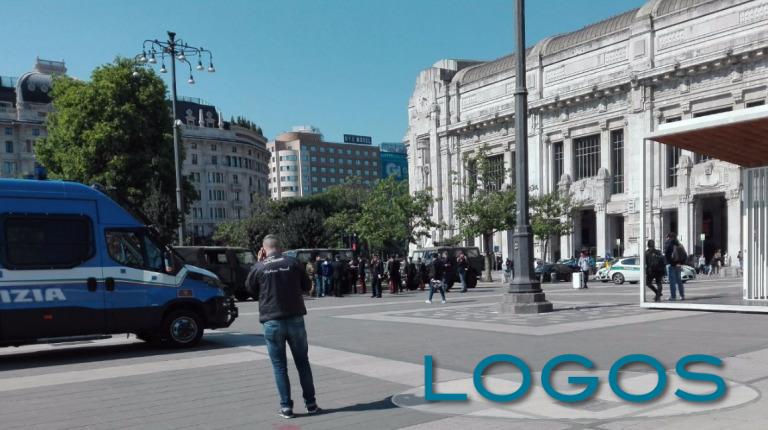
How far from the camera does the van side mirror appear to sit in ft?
38.6

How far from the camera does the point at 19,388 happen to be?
8.56 metres

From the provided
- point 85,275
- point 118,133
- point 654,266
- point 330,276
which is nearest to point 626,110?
point 330,276

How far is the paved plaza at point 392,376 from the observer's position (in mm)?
6195

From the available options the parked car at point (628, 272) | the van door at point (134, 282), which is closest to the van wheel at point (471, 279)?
the parked car at point (628, 272)

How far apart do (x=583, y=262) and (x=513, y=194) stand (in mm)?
11970

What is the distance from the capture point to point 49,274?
10555 millimetres

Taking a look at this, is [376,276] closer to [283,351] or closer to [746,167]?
[746,167]

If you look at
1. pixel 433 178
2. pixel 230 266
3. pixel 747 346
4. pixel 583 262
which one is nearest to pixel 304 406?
pixel 747 346

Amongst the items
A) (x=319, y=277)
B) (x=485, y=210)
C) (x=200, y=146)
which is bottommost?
(x=319, y=277)

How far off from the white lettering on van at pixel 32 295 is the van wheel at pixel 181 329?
1802 millimetres

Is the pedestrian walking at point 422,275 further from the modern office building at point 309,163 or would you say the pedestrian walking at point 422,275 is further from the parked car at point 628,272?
the modern office building at point 309,163

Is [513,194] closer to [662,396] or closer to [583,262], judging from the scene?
[583,262]

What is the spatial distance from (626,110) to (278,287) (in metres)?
50.0

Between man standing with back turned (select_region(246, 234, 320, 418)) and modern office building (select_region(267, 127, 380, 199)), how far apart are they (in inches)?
6502
